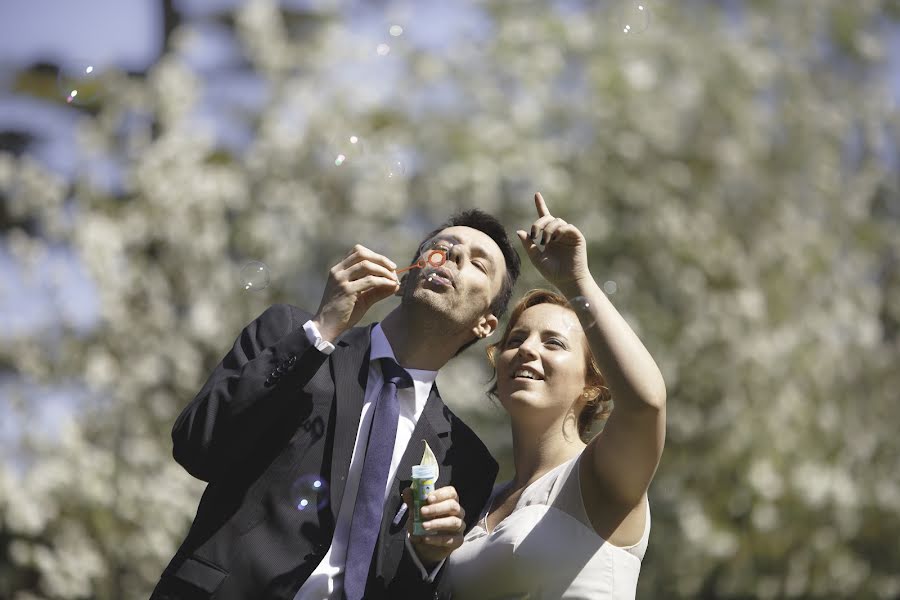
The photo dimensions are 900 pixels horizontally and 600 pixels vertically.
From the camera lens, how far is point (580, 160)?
941 centimetres

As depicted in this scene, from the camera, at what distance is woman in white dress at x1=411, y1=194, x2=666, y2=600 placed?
2.81 m

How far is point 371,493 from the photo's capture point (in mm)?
2910

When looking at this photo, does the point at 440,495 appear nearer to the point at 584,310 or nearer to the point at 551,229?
the point at 584,310

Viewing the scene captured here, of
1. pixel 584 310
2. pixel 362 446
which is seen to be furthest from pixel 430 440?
pixel 584 310

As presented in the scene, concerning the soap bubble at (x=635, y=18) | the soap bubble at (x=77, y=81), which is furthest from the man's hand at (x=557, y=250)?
the soap bubble at (x=77, y=81)

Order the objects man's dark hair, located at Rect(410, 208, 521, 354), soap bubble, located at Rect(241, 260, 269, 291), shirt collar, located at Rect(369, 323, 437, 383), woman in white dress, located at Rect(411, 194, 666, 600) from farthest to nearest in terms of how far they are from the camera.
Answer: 1. soap bubble, located at Rect(241, 260, 269, 291)
2. man's dark hair, located at Rect(410, 208, 521, 354)
3. shirt collar, located at Rect(369, 323, 437, 383)
4. woman in white dress, located at Rect(411, 194, 666, 600)

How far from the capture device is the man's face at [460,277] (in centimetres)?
325

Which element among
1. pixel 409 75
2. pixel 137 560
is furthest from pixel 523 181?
pixel 137 560

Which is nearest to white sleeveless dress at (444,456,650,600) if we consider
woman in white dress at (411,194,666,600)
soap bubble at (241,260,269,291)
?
woman in white dress at (411,194,666,600)

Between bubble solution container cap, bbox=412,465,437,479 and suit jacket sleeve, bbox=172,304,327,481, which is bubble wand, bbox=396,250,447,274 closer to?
suit jacket sleeve, bbox=172,304,327,481

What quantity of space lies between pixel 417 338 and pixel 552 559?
816 mm

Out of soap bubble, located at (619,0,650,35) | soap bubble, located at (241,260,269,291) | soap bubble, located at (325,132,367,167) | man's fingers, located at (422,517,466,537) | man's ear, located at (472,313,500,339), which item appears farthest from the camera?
soap bubble, located at (619,0,650,35)

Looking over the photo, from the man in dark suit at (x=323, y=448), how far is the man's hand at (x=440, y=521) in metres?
0.03

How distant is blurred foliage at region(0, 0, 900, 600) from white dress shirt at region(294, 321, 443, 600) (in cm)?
511
